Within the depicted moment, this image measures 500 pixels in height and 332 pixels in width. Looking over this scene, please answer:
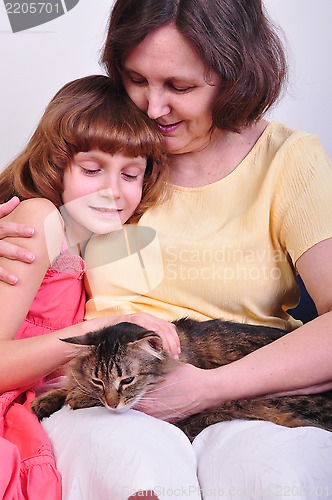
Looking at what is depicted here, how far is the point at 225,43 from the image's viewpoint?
1609 mm

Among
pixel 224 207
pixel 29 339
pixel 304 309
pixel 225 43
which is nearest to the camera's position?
pixel 29 339

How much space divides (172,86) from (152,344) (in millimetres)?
600

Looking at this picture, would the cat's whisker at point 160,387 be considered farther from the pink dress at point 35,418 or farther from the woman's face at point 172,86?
the woman's face at point 172,86

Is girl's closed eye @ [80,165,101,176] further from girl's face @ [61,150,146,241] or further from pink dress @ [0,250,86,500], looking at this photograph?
pink dress @ [0,250,86,500]

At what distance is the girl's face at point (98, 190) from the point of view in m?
1.68

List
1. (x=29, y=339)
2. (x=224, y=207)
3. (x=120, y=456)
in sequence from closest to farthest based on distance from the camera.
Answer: (x=120, y=456) < (x=29, y=339) < (x=224, y=207)

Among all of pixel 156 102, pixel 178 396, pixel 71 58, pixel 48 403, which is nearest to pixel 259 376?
pixel 178 396

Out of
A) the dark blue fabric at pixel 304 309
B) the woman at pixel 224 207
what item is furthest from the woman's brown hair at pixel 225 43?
the dark blue fabric at pixel 304 309

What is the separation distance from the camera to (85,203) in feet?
5.52

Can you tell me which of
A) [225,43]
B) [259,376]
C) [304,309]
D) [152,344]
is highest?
[225,43]

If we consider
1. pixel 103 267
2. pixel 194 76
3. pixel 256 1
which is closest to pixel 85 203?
pixel 103 267

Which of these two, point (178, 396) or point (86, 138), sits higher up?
point (86, 138)

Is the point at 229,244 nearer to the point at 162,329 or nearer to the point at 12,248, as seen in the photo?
the point at 162,329

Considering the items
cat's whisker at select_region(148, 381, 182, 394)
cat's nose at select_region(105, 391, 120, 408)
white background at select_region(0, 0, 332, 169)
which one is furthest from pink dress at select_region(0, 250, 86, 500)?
white background at select_region(0, 0, 332, 169)
